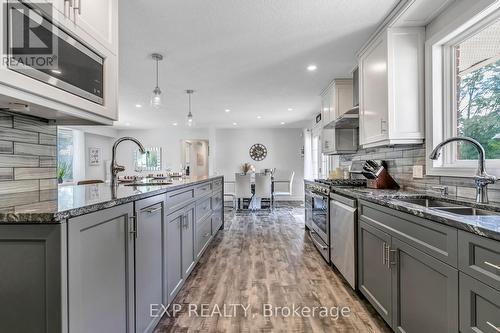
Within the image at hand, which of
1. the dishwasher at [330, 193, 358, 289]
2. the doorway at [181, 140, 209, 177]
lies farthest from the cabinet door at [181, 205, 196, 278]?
the doorway at [181, 140, 209, 177]

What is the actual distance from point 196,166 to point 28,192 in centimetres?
766

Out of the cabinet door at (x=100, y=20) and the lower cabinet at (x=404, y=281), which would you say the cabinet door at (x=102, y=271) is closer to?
the cabinet door at (x=100, y=20)

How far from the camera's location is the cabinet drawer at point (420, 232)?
1104mm

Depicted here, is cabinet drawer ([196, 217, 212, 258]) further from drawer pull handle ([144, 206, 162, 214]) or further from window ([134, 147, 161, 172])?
window ([134, 147, 161, 172])

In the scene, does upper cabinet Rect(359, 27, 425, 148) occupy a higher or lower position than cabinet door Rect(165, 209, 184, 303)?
higher

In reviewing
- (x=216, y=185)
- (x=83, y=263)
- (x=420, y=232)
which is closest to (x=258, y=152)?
(x=216, y=185)

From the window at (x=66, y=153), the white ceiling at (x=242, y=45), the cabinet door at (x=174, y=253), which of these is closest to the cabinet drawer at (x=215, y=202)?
the cabinet door at (x=174, y=253)

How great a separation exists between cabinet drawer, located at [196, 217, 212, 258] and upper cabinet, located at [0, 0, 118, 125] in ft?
5.15

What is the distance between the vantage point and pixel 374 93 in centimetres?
244

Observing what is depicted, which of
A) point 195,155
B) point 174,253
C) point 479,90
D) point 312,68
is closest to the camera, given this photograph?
point 479,90

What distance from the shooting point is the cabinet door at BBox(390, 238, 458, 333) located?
1.10 metres

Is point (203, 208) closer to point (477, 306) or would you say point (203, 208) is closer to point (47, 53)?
point (47, 53)

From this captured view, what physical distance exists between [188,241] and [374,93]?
2.21 meters

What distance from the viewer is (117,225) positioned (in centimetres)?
120
